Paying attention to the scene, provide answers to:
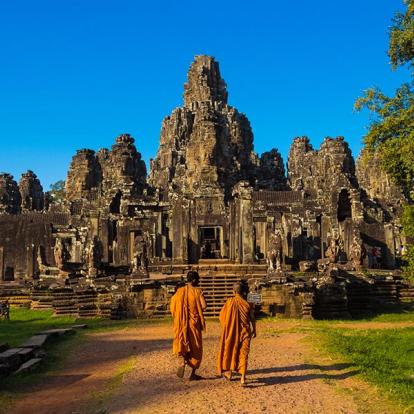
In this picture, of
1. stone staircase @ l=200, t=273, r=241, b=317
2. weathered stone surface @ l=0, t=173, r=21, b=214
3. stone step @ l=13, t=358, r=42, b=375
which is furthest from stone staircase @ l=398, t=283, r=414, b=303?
weathered stone surface @ l=0, t=173, r=21, b=214

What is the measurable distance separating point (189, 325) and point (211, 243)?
24105 millimetres

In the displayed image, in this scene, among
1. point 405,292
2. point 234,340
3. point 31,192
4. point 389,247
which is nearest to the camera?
point 234,340

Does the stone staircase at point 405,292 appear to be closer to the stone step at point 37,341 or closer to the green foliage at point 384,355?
the green foliage at point 384,355

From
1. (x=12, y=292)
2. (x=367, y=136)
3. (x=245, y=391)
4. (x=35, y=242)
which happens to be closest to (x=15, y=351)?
(x=245, y=391)

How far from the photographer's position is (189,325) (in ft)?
23.8

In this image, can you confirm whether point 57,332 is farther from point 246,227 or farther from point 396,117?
point 246,227

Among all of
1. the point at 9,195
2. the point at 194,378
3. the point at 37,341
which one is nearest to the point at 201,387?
the point at 194,378

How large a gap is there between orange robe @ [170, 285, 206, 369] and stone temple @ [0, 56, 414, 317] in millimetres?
1475

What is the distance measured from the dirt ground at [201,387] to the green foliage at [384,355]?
0.26m

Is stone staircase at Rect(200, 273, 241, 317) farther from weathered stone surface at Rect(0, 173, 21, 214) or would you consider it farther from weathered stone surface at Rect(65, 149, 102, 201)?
weathered stone surface at Rect(65, 149, 102, 201)

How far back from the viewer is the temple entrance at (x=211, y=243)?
2930 cm

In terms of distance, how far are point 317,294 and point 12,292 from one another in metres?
11.2

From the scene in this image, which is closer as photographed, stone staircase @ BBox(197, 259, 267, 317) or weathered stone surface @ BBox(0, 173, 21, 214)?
stone staircase @ BBox(197, 259, 267, 317)

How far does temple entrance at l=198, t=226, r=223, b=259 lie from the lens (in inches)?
1153
